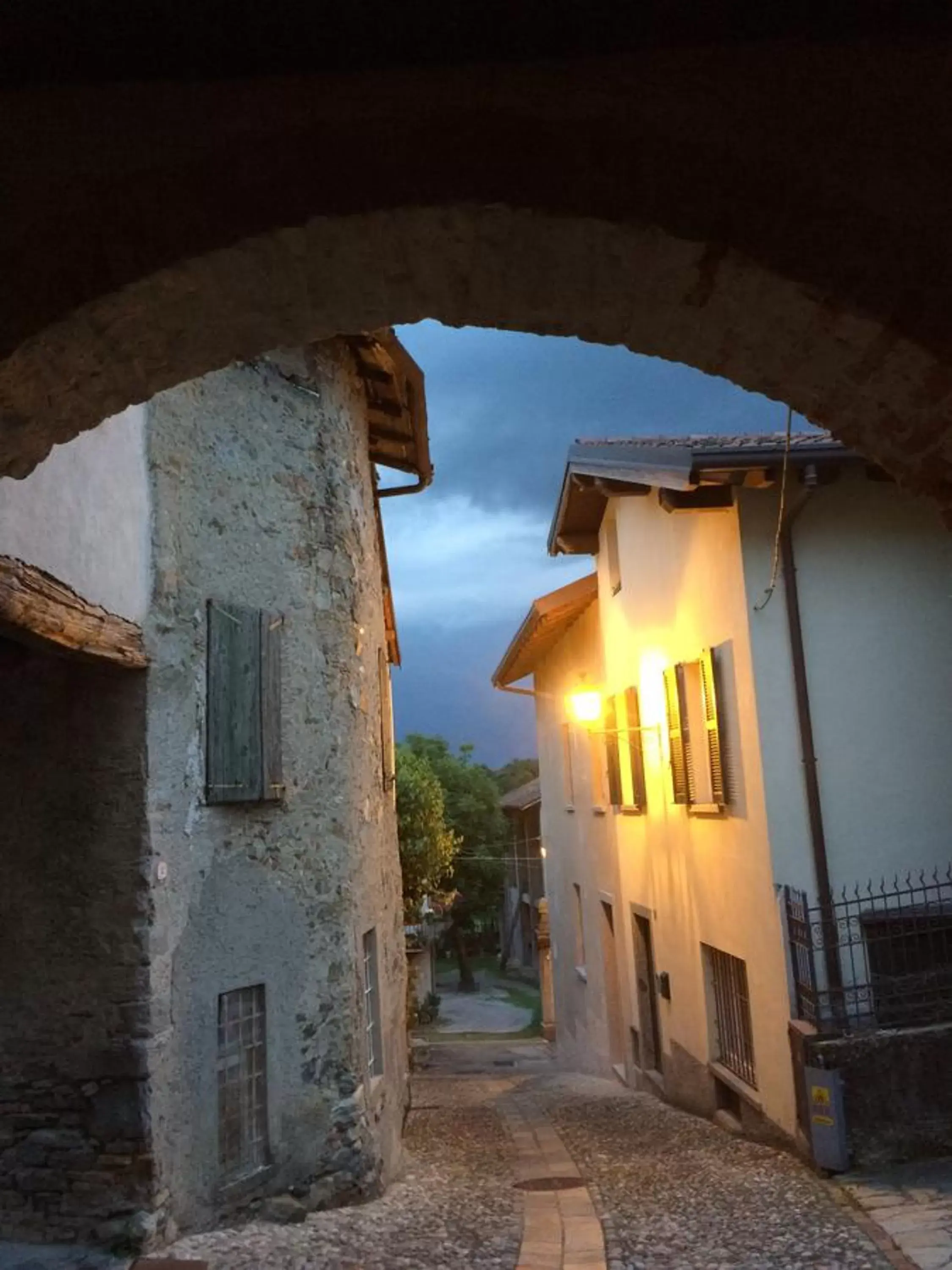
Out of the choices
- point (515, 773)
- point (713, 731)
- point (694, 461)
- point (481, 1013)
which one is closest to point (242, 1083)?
point (713, 731)

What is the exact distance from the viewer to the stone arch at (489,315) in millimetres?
A: 2287

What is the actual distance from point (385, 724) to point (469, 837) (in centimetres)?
2080

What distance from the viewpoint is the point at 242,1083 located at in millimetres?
6570

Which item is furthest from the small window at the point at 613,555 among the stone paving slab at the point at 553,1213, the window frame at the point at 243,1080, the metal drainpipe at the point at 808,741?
the window frame at the point at 243,1080

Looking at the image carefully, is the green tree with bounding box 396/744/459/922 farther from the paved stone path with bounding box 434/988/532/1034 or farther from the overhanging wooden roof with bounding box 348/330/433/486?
the paved stone path with bounding box 434/988/532/1034

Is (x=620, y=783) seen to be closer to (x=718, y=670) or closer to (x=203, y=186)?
(x=718, y=670)

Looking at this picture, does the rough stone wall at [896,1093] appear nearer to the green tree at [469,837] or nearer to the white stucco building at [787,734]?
the white stucco building at [787,734]

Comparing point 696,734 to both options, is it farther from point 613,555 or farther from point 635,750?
point 613,555

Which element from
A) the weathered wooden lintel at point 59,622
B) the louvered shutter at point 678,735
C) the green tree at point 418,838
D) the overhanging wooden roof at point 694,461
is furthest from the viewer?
the green tree at point 418,838

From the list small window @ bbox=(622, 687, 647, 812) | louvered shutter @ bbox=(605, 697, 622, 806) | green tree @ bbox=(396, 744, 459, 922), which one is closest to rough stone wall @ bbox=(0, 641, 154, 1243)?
small window @ bbox=(622, 687, 647, 812)

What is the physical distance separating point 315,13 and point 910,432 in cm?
167

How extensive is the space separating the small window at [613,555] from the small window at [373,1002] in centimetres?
481

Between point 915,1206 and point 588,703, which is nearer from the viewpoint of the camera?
point 915,1206

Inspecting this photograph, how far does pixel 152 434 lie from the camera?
6.50 m
